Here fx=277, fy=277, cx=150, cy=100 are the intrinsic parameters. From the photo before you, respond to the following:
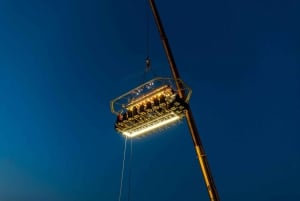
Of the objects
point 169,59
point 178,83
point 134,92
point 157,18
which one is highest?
point 157,18

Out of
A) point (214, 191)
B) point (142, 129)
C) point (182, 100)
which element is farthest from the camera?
point (142, 129)

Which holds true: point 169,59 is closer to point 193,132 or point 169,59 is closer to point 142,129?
point 142,129

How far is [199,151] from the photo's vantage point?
33.4 feet

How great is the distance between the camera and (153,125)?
1273cm

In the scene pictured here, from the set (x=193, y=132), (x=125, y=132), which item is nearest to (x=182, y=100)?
(x=193, y=132)

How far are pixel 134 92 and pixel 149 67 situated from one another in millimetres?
2304

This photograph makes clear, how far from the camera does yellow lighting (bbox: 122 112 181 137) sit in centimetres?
1214

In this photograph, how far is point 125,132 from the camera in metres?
13.5

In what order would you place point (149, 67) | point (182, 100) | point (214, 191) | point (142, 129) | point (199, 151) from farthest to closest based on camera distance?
1. point (149, 67)
2. point (142, 129)
3. point (182, 100)
4. point (199, 151)
5. point (214, 191)

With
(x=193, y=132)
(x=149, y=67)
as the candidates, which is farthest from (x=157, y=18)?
(x=193, y=132)

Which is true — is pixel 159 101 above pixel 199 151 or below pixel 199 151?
above

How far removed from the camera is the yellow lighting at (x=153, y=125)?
12.1 metres

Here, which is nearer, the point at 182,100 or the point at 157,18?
the point at 182,100

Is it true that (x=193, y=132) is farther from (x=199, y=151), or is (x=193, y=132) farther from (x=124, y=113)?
(x=124, y=113)
